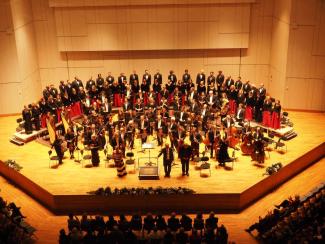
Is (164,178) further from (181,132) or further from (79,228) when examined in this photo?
(79,228)

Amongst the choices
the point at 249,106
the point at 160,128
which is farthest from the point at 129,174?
the point at 249,106

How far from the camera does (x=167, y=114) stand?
1806 cm

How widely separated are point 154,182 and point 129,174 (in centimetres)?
103

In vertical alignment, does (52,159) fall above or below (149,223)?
above

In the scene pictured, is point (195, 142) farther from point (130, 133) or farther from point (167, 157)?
point (130, 133)

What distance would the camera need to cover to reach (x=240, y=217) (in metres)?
14.2

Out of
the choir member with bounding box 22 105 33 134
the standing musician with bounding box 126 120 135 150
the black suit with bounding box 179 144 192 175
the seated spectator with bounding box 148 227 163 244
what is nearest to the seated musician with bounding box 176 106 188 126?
the standing musician with bounding box 126 120 135 150

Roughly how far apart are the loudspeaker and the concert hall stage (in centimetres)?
17

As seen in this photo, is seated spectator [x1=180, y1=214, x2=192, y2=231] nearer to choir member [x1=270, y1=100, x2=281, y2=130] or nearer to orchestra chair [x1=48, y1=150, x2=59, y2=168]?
orchestra chair [x1=48, y1=150, x2=59, y2=168]

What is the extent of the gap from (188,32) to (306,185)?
9778 mm

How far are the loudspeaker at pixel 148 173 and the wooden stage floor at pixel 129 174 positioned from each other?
16 centimetres

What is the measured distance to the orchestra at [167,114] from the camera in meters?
16.1

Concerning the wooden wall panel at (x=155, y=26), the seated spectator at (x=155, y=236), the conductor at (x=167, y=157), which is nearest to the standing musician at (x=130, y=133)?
the conductor at (x=167, y=157)

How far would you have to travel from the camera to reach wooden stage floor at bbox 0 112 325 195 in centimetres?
1480
